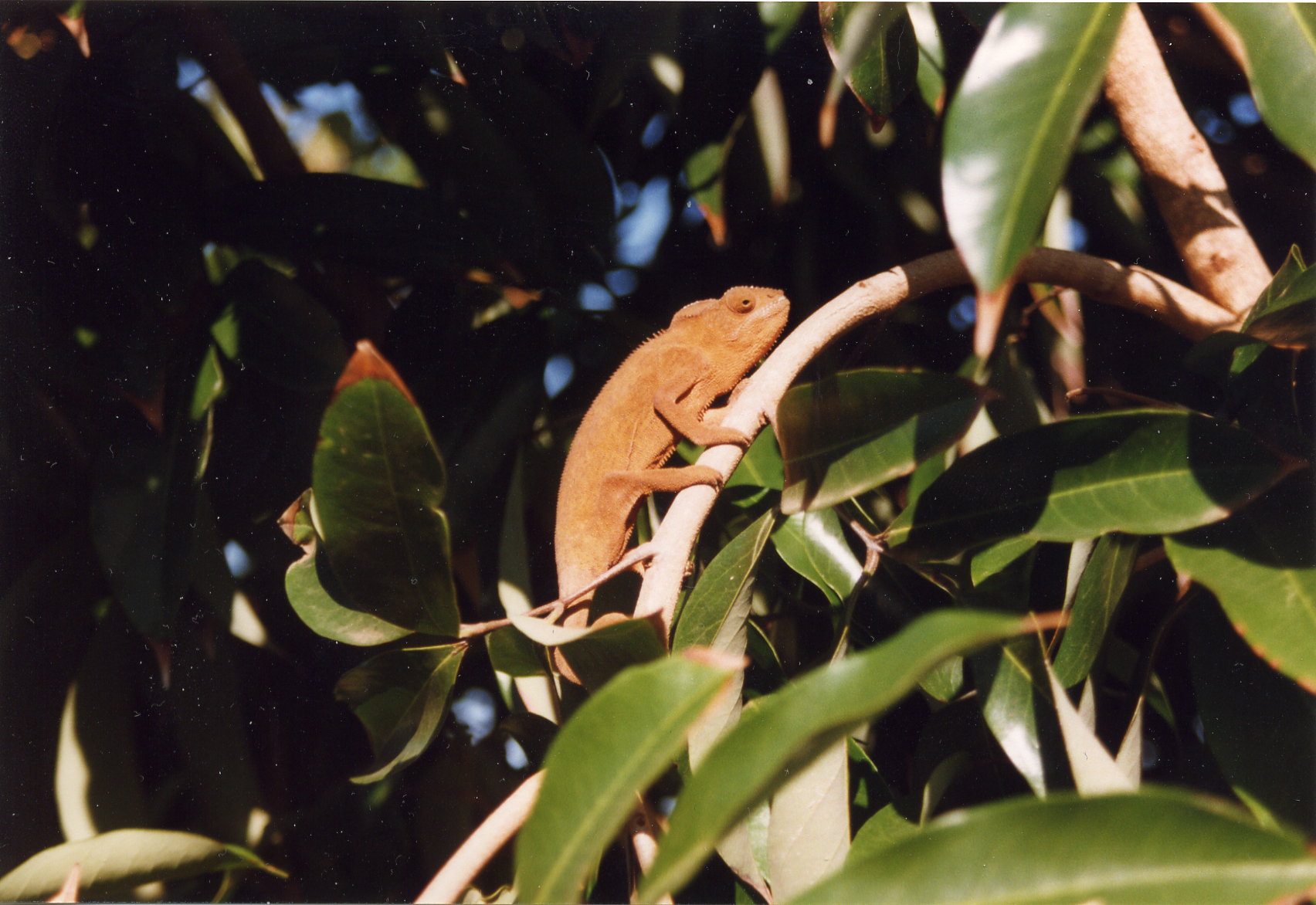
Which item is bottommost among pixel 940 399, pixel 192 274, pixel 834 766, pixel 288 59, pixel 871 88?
pixel 834 766

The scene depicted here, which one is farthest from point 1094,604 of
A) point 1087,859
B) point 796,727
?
point 796,727

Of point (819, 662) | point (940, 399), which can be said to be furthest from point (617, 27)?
point (819, 662)

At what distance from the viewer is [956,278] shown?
843 mm

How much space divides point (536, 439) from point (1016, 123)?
933mm

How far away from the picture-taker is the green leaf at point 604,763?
378 millimetres

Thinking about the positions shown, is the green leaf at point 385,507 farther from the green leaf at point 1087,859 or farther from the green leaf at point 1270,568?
the green leaf at point 1270,568

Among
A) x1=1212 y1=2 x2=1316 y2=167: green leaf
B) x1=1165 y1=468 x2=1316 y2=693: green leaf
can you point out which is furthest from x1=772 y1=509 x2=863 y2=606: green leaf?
x1=1212 y1=2 x2=1316 y2=167: green leaf

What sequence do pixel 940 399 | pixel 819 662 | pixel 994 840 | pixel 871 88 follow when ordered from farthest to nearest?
pixel 819 662
pixel 871 88
pixel 940 399
pixel 994 840

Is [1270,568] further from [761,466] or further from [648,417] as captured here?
[648,417]

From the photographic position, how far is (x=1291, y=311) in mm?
687

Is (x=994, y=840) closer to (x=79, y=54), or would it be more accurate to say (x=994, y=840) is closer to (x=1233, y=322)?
(x=1233, y=322)

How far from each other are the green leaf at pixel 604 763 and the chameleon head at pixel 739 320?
3.20ft

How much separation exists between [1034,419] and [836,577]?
360mm

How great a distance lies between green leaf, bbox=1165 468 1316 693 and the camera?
57 cm
